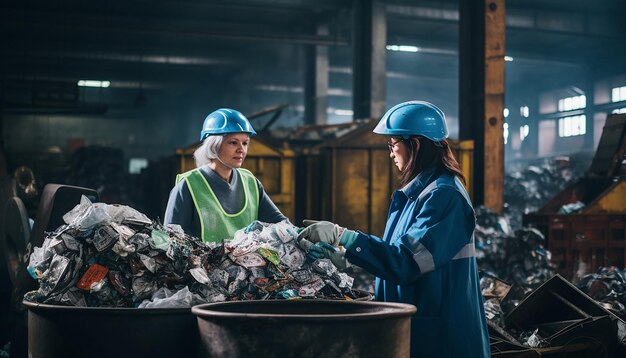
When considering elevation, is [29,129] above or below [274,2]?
below

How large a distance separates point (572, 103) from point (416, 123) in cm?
2310

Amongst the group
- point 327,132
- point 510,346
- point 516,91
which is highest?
point 516,91

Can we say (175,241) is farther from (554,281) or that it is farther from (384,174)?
(384,174)

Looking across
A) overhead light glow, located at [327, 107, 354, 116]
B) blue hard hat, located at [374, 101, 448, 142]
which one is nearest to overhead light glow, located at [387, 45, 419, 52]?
overhead light glow, located at [327, 107, 354, 116]

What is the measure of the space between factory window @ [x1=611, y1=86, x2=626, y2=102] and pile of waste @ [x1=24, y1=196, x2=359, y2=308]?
20.9 m

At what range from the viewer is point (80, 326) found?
8.51ft

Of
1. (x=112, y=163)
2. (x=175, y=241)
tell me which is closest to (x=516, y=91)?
(x=112, y=163)

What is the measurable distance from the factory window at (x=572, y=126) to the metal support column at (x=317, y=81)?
32.4 ft

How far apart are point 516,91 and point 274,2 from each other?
13.5 m

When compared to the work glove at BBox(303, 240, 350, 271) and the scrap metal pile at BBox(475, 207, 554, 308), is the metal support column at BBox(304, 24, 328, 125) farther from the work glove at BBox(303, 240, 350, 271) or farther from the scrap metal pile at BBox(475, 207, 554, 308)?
the work glove at BBox(303, 240, 350, 271)

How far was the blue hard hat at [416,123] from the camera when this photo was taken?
304 centimetres

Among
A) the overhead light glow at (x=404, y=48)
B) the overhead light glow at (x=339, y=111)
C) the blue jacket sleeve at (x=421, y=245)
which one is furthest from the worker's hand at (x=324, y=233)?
the overhead light glow at (x=339, y=111)

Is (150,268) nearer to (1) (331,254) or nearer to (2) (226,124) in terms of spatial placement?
(1) (331,254)

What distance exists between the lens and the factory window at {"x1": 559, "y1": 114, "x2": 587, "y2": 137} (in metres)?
23.6
